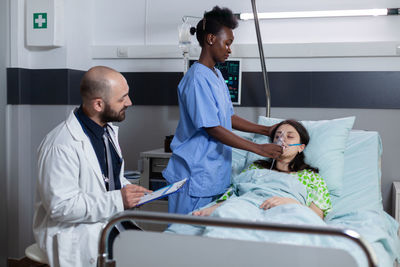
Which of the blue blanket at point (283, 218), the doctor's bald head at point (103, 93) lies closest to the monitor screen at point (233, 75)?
the blue blanket at point (283, 218)

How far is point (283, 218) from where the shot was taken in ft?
6.15

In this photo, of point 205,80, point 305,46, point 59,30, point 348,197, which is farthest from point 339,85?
point 59,30

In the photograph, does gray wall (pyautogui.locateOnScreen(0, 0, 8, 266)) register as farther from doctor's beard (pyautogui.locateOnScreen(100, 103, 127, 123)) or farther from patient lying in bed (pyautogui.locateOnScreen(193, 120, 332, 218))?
patient lying in bed (pyautogui.locateOnScreen(193, 120, 332, 218))

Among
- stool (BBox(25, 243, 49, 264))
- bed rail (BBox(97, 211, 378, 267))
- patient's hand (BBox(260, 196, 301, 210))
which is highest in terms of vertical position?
bed rail (BBox(97, 211, 378, 267))

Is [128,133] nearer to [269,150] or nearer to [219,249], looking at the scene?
[269,150]

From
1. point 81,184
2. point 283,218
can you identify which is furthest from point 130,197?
point 283,218

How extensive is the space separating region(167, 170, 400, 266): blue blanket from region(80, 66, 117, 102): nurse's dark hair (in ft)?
2.22

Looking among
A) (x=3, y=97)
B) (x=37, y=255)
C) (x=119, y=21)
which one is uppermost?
(x=119, y=21)

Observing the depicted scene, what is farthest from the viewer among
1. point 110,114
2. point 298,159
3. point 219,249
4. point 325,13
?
point 325,13

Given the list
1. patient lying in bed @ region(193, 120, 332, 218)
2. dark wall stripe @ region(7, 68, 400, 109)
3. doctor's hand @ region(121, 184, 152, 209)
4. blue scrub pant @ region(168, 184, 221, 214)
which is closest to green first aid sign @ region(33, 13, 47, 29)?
dark wall stripe @ region(7, 68, 400, 109)

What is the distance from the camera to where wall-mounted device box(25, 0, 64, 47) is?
3344 mm

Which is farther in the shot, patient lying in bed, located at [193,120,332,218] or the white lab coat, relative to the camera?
patient lying in bed, located at [193,120,332,218]

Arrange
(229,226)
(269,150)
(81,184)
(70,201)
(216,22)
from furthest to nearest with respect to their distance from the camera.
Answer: (216,22)
(269,150)
(81,184)
(70,201)
(229,226)

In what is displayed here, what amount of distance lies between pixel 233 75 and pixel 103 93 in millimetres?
1597
